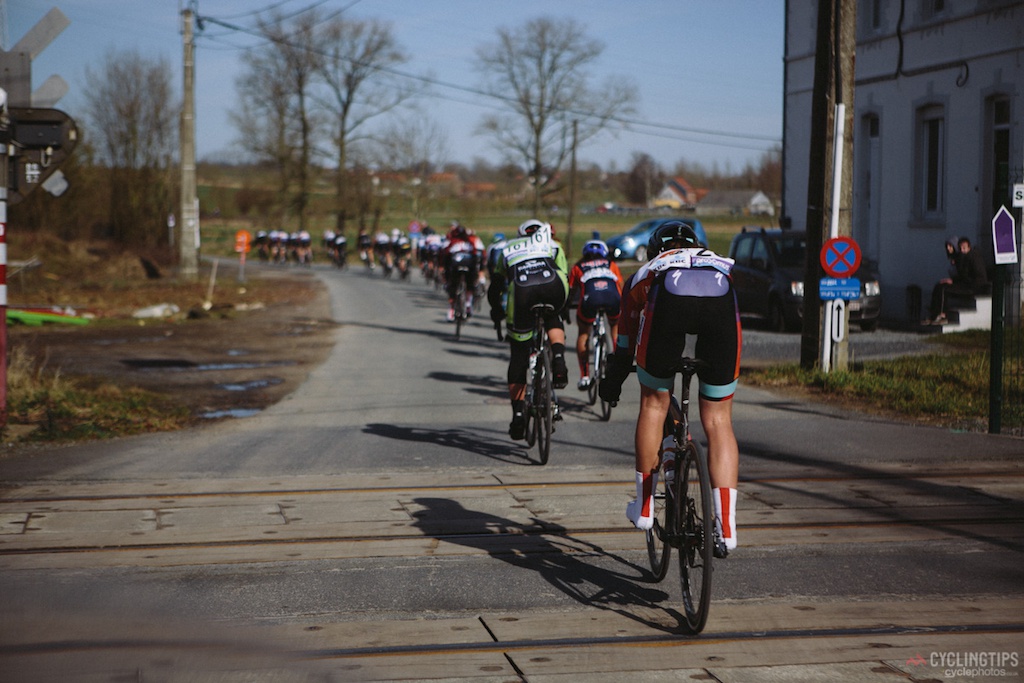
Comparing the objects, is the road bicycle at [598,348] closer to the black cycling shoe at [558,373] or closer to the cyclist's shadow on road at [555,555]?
the black cycling shoe at [558,373]

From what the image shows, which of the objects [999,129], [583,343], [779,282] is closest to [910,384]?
[583,343]

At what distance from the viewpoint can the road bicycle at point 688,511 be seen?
4867mm

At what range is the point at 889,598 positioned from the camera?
18.2 feet

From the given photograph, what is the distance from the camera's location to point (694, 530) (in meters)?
5.08

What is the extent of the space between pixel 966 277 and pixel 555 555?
16.8 m

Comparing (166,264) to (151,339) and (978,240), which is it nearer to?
(151,339)

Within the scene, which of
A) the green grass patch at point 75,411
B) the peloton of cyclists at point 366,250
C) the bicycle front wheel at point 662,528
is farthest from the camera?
the peloton of cyclists at point 366,250

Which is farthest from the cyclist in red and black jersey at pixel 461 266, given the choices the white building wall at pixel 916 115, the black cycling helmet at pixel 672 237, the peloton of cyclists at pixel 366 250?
the peloton of cyclists at pixel 366 250

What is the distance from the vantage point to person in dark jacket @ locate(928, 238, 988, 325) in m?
20.8

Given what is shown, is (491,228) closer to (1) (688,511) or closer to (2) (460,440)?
(2) (460,440)

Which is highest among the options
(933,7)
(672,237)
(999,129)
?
(933,7)

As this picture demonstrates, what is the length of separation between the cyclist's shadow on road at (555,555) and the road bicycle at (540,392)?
1.59 meters

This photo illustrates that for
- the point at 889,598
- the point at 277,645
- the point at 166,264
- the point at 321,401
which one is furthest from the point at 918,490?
the point at 166,264

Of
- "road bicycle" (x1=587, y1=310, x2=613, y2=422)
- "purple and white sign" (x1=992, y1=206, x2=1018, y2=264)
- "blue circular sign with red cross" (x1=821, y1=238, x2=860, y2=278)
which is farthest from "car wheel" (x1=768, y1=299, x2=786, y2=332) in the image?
"purple and white sign" (x1=992, y1=206, x2=1018, y2=264)
